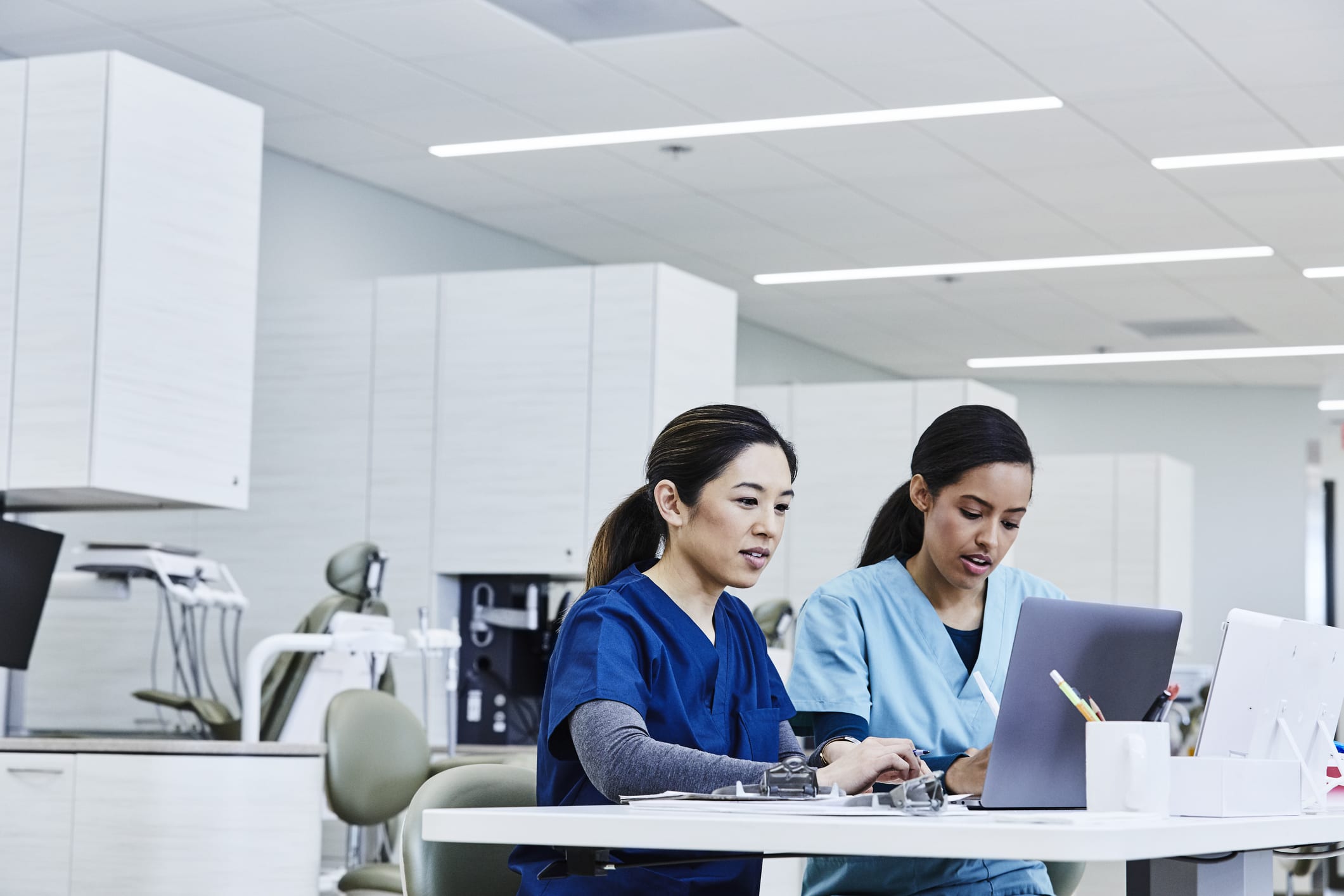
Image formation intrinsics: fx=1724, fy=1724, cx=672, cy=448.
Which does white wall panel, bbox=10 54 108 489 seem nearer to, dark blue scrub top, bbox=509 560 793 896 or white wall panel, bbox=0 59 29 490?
white wall panel, bbox=0 59 29 490

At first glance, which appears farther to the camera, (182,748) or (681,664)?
(182,748)

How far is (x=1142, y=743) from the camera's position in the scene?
1.77m

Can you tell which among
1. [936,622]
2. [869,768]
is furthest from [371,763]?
[869,768]

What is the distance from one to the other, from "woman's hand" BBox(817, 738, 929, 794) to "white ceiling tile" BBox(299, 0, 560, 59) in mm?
4201

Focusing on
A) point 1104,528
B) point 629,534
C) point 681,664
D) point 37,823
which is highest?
point 1104,528

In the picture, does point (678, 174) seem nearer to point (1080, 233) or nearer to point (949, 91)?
point (949, 91)

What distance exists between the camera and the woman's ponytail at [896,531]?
2.49m

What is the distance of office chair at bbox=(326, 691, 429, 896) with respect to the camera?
151 inches

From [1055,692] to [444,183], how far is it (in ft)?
20.0

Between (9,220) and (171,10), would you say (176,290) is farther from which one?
(171,10)

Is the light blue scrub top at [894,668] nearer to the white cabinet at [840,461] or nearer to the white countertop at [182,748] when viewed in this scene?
the white countertop at [182,748]

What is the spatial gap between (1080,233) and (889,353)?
325cm

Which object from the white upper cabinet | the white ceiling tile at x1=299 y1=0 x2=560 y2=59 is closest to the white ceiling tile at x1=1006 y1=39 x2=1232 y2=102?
the white ceiling tile at x1=299 y1=0 x2=560 y2=59

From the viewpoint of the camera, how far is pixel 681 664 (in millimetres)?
Result: 1991
